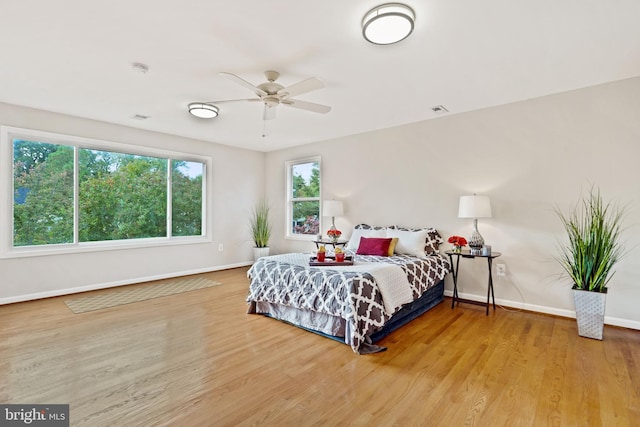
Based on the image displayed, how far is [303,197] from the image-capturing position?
595cm

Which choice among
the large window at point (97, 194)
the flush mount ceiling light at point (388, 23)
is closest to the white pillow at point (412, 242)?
the flush mount ceiling light at point (388, 23)

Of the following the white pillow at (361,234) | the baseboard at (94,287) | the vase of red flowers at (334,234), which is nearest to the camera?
the baseboard at (94,287)

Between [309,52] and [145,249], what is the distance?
160 inches

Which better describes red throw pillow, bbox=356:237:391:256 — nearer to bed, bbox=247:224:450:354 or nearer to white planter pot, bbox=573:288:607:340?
bed, bbox=247:224:450:354

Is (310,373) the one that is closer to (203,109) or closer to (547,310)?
(547,310)

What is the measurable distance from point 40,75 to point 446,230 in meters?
4.82

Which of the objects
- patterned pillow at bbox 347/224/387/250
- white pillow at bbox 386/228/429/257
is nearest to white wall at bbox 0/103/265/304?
patterned pillow at bbox 347/224/387/250

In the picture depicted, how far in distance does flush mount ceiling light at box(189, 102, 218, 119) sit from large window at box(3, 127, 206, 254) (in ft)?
6.02

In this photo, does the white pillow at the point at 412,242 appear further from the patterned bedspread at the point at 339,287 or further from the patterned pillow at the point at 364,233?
the patterned pillow at the point at 364,233

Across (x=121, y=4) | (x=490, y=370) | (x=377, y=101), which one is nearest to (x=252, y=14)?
(x=121, y=4)

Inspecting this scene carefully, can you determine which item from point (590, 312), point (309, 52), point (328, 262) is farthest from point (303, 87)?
point (590, 312)

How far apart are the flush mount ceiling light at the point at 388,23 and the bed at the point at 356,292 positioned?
72.9 inches

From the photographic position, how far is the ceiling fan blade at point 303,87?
2471 millimetres

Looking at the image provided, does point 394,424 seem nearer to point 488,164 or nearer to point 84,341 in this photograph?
point 84,341
